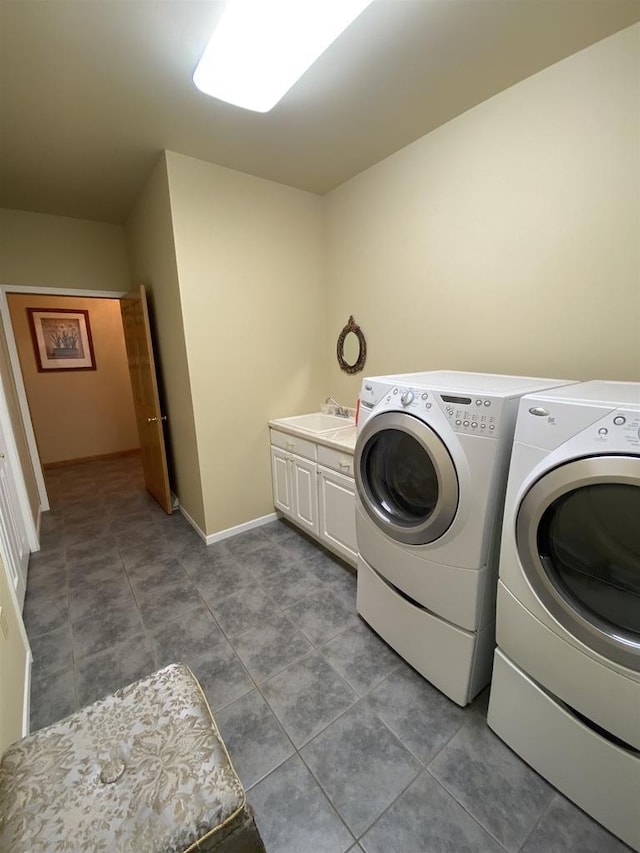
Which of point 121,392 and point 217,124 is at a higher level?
point 217,124

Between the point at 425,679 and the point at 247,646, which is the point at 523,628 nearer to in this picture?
the point at 425,679

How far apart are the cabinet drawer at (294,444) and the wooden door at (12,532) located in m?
1.58

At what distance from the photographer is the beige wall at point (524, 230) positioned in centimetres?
137

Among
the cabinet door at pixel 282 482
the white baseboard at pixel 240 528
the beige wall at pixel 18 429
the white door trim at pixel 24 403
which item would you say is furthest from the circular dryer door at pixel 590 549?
the beige wall at pixel 18 429

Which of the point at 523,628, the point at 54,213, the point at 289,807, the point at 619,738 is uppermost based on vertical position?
the point at 54,213

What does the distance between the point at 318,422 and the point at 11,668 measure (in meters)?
2.03

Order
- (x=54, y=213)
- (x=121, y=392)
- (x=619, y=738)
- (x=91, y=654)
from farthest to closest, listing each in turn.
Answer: (x=121, y=392), (x=54, y=213), (x=91, y=654), (x=619, y=738)

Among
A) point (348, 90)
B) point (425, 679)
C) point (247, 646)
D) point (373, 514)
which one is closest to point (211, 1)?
point (348, 90)

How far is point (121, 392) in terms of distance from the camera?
480cm

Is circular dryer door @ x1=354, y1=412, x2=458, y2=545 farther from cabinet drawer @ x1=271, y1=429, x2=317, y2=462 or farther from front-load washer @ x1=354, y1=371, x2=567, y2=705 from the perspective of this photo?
cabinet drawer @ x1=271, y1=429, x2=317, y2=462

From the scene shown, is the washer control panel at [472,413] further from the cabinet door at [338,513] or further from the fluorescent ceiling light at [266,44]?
the fluorescent ceiling light at [266,44]

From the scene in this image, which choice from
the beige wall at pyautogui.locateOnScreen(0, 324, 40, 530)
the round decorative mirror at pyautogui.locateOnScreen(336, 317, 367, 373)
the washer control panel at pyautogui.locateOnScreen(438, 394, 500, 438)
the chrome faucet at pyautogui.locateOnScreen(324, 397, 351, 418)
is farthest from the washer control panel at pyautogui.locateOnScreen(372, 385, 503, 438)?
the beige wall at pyautogui.locateOnScreen(0, 324, 40, 530)

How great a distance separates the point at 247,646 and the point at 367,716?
637 mm

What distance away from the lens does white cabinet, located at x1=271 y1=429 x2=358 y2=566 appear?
205 centimetres
